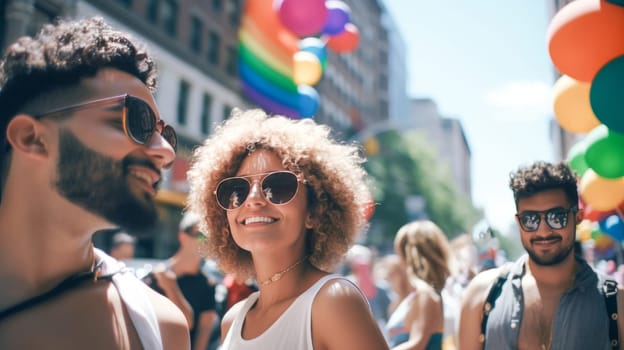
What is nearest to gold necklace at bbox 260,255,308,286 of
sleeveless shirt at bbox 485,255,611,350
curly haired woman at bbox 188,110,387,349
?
curly haired woman at bbox 188,110,387,349

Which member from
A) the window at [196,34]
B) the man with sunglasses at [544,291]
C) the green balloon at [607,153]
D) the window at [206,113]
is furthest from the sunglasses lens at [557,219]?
the window at [196,34]

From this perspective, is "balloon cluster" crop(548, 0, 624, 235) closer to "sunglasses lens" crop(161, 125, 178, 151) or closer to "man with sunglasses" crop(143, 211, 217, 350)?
"sunglasses lens" crop(161, 125, 178, 151)

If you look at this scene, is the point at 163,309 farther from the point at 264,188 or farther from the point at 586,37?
the point at 586,37

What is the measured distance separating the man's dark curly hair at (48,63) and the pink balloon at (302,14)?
4937mm

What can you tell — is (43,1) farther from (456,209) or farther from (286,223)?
(456,209)

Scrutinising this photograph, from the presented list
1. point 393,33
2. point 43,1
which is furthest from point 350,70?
point 43,1

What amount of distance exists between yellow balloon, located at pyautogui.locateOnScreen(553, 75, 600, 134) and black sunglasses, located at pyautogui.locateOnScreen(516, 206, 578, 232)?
124 cm

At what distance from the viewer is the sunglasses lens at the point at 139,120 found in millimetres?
1694

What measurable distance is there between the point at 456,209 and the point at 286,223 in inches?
1868

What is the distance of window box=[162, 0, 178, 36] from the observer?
67.5 ft

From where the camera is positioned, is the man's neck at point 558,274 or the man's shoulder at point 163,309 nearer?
the man's shoulder at point 163,309

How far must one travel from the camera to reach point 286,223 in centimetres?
233

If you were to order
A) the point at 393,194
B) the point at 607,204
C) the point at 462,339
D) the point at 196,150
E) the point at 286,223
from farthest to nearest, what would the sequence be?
1. the point at 393,194
2. the point at 607,204
3. the point at 462,339
4. the point at 196,150
5. the point at 286,223

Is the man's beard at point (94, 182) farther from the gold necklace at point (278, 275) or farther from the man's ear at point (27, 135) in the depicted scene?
the gold necklace at point (278, 275)
